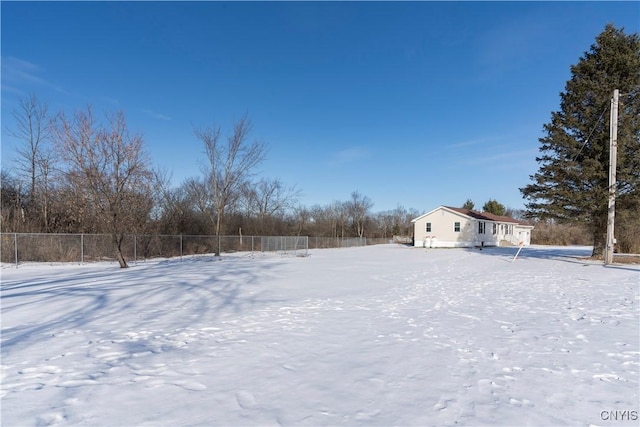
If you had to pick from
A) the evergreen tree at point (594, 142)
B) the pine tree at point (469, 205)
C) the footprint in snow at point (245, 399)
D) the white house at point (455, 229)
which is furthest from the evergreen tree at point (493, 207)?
the footprint in snow at point (245, 399)

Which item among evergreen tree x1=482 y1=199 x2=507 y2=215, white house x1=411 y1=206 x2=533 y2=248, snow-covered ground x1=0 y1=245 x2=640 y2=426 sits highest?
evergreen tree x1=482 y1=199 x2=507 y2=215

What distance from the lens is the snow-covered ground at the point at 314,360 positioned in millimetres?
3051

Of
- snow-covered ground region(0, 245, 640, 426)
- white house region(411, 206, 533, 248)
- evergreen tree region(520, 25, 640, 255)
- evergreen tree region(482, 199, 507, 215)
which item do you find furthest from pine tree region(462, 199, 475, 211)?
snow-covered ground region(0, 245, 640, 426)

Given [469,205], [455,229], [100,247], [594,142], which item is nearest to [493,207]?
[469,205]

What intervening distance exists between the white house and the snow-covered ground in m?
32.0

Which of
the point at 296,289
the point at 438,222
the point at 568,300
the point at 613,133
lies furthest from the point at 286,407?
the point at 438,222

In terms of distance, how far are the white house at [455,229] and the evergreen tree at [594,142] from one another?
18331 millimetres

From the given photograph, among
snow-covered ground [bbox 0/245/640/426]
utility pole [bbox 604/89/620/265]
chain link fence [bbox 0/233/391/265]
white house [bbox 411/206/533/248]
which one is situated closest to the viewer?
snow-covered ground [bbox 0/245/640/426]

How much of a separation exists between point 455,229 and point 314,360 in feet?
127

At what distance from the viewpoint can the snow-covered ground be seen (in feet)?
10.0

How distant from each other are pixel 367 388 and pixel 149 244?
22060mm

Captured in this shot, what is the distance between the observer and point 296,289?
9914 millimetres

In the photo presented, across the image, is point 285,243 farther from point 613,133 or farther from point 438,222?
point 613,133

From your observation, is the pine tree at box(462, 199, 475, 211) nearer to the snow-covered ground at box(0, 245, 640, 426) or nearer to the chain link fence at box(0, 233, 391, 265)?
the chain link fence at box(0, 233, 391, 265)
